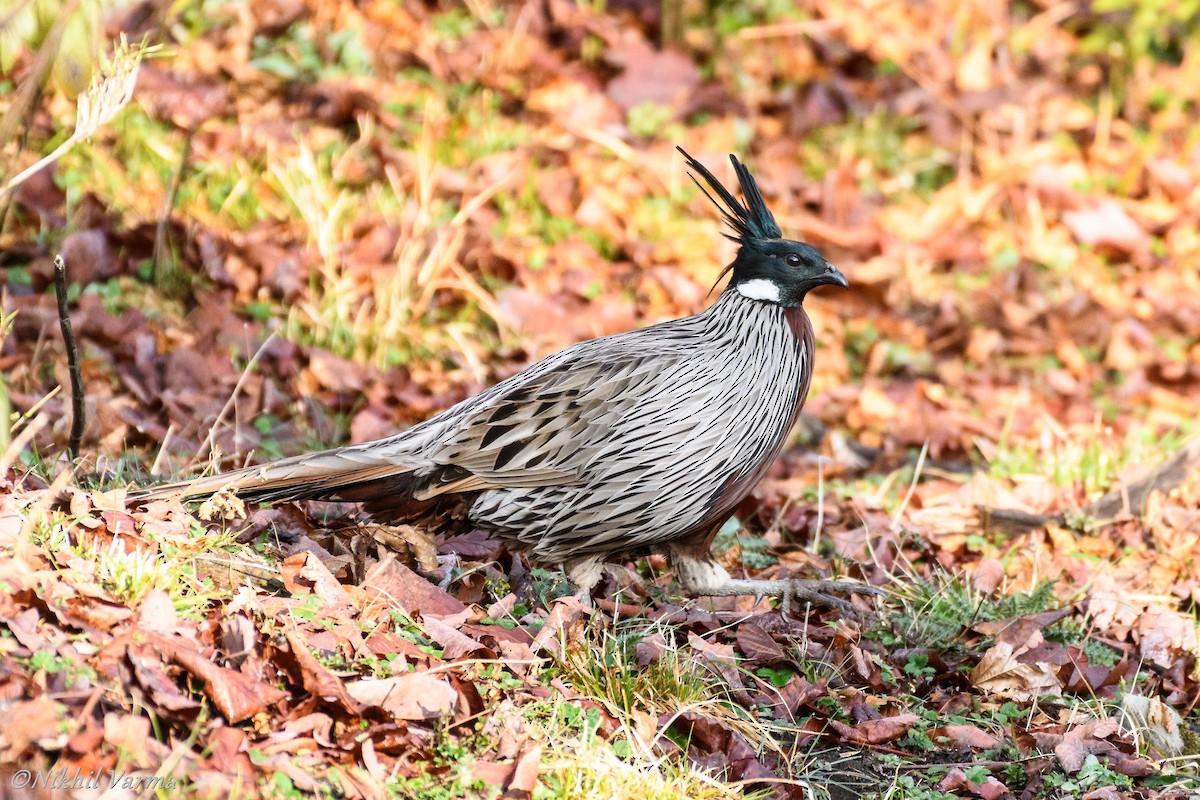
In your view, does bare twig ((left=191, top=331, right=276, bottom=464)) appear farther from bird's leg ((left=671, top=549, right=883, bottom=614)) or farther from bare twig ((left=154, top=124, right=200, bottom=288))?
bird's leg ((left=671, top=549, right=883, bottom=614))

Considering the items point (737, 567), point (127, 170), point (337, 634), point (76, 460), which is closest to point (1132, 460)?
point (737, 567)

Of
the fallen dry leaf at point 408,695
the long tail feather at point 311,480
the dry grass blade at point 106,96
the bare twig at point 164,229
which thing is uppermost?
the dry grass blade at point 106,96

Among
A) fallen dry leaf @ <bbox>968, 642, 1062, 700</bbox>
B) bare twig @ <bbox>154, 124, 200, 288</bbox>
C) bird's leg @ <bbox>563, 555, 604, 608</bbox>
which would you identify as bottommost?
fallen dry leaf @ <bbox>968, 642, 1062, 700</bbox>

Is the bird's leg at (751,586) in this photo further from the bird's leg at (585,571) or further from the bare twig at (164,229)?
the bare twig at (164,229)

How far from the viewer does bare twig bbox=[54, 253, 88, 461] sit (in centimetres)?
421

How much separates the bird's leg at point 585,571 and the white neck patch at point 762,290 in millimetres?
1137

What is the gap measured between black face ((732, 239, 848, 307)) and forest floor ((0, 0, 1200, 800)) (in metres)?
1.09

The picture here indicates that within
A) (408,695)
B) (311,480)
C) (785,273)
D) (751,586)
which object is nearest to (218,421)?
(311,480)

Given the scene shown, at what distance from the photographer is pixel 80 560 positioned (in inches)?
136

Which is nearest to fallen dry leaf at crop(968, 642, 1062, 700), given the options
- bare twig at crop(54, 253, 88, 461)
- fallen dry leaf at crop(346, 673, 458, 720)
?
fallen dry leaf at crop(346, 673, 458, 720)

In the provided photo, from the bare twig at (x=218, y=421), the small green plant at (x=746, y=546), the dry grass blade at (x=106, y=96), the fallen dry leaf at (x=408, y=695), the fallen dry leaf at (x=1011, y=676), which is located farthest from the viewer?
the small green plant at (x=746, y=546)

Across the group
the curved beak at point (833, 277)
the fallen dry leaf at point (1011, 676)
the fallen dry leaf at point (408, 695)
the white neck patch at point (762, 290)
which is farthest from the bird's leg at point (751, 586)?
the fallen dry leaf at point (408, 695)

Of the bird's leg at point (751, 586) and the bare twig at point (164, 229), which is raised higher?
the bare twig at point (164, 229)

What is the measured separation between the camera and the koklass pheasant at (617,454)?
4.57 metres
